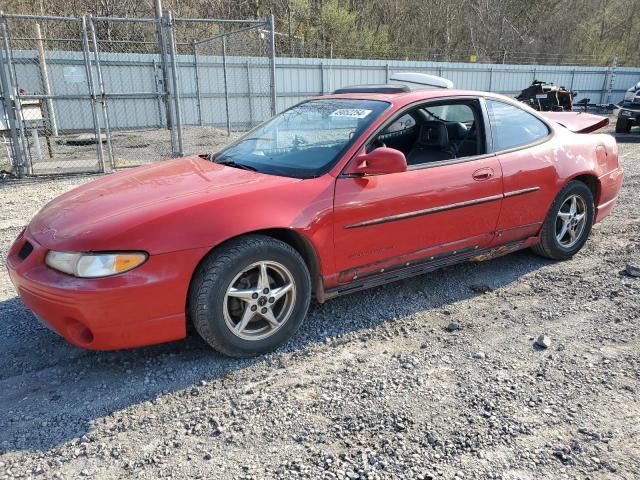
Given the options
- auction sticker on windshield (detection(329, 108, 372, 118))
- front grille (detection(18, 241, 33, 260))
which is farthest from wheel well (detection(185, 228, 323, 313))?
front grille (detection(18, 241, 33, 260))

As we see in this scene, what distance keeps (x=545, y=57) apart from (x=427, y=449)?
35.3m

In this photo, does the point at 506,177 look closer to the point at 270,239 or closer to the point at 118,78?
the point at 270,239

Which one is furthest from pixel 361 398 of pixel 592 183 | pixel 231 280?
pixel 592 183

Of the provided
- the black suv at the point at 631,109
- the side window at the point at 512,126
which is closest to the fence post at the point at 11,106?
the side window at the point at 512,126

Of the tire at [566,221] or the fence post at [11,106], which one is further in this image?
the fence post at [11,106]

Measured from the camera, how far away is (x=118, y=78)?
16.2 metres

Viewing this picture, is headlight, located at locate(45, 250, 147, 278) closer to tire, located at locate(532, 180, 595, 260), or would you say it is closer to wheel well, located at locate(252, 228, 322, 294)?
wheel well, located at locate(252, 228, 322, 294)

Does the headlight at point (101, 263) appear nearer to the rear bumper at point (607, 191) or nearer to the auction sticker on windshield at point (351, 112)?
the auction sticker on windshield at point (351, 112)

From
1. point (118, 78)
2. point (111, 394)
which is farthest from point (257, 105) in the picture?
point (111, 394)

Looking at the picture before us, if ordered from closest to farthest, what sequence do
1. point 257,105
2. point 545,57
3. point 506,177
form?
point 506,177, point 257,105, point 545,57

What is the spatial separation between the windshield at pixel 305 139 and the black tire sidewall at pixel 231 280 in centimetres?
59

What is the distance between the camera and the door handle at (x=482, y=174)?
3.87 metres

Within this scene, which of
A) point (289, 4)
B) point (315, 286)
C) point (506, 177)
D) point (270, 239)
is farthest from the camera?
point (289, 4)

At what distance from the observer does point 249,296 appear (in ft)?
9.88
